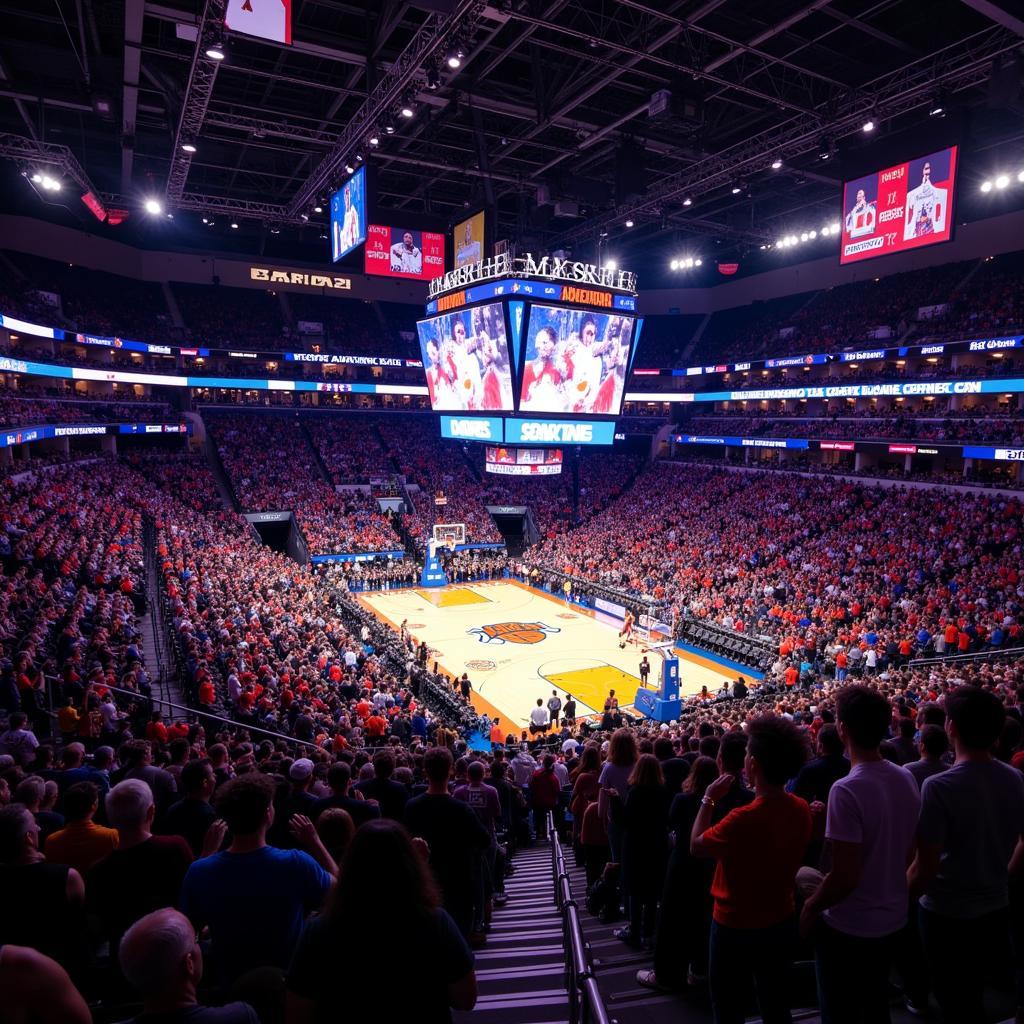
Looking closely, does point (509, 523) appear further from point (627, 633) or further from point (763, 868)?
point (763, 868)

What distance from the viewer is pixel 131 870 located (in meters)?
3.37

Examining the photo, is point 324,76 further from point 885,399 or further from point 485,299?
point 885,399

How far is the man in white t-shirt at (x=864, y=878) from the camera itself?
107 inches

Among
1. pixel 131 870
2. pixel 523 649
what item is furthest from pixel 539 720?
pixel 131 870

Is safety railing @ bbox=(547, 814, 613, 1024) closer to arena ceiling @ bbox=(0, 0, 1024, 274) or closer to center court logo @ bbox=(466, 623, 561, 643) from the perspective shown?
arena ceiling @ bbox=(0, 0, 1024, 274)

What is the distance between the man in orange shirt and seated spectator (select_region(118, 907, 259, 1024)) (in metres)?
2.31

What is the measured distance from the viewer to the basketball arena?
2.87 m

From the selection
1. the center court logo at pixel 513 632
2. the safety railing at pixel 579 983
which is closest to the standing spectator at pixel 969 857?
the safety railing at pixel 579 983

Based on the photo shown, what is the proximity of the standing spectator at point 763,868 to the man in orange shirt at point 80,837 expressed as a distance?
3.23 meters

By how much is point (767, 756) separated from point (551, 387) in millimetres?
22183

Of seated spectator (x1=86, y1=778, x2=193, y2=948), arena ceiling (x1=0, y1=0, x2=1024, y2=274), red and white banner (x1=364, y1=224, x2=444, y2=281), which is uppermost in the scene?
arena ceiling (x1=0, y1=0, x2=1024, y2=274)

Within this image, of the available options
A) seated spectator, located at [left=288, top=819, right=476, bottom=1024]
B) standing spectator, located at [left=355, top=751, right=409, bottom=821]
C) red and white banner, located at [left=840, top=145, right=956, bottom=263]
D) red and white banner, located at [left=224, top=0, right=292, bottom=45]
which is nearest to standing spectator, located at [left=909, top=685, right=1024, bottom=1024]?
seated spectator, located at [left=288, top=819, right=476, bottom=1024]

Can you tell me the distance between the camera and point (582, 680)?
22.0m

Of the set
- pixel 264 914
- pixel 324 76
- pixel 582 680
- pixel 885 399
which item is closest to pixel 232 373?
pixel 324 76
